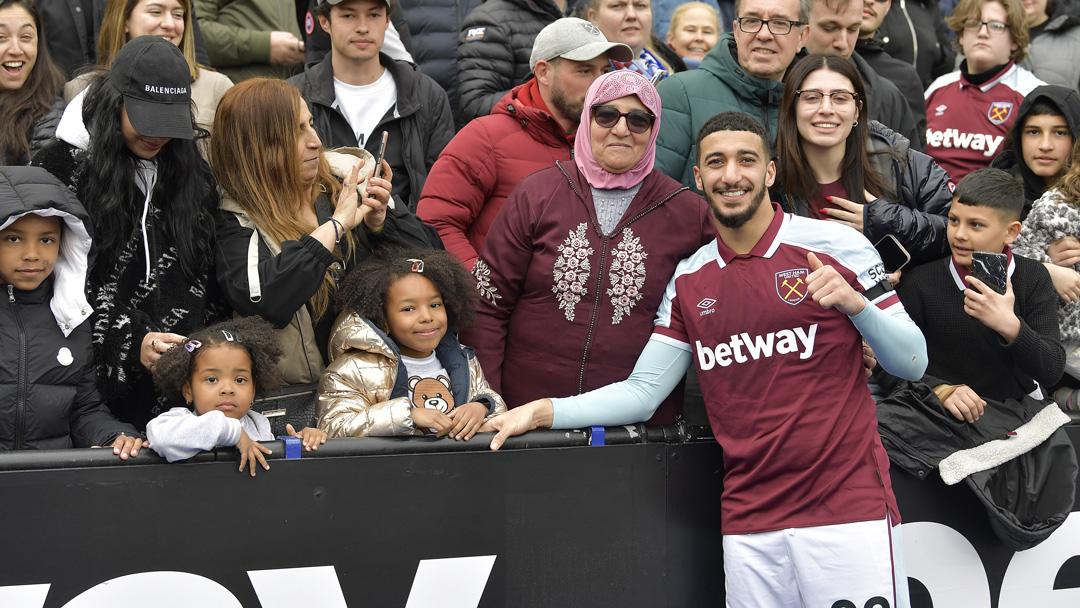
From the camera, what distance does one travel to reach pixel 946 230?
178 inches

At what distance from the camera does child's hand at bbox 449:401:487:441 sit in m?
3.76

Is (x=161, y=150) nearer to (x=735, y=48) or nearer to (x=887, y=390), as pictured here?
(x=735, y=48)

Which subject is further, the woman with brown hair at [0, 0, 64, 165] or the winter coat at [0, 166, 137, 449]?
the woman with brown hair at [0, 0, 64, 165]

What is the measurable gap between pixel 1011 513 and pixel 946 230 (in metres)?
1.18

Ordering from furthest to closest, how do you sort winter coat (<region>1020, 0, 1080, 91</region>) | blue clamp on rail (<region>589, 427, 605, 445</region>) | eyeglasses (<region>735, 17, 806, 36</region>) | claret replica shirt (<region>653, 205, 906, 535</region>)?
winter coat (<region>1020, 0, 1080, 91</region>) < eyeglasses (<region>735, 17, 806, 36</region>) < blue clamp on rail (<region>589, 427, 605, 445</region>) < claret replica shirt (<region>653, 205, 906, 535</region>)

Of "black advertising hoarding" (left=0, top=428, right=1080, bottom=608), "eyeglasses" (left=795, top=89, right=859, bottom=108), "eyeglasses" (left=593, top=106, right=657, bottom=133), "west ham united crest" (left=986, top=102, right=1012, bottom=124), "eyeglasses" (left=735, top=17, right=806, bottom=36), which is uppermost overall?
"eyeglasses" (left=735, top=17, right=806, bottom=36)

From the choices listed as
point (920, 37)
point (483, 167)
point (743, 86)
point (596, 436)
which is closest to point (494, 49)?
point (483, 167)

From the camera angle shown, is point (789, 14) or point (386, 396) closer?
point (386, 396)

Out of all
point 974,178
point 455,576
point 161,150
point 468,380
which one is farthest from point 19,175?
point 974,178

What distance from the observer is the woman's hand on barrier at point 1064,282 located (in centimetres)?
462

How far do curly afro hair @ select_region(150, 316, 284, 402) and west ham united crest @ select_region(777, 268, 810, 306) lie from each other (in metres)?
1.76

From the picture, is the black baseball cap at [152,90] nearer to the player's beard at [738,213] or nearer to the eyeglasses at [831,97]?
the player's beard at [738,213]

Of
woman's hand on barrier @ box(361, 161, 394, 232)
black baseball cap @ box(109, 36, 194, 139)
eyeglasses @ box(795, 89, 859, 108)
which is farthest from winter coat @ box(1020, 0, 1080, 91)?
black baseball cap @ box(109, 36, 194, 139)

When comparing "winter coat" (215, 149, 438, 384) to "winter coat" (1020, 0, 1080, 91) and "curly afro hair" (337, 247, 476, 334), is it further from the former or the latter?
"winter coat" (1020, 0, 1080, 91)
